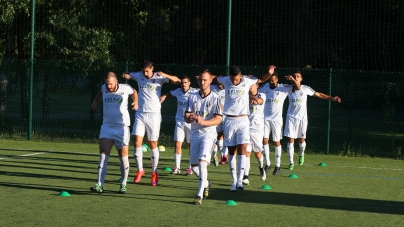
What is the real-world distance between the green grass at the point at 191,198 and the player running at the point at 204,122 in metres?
0.52

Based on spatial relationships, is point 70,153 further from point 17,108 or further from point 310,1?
point 310,1

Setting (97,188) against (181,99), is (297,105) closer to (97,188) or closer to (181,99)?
(181,99)

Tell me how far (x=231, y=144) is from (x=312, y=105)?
22.1 m

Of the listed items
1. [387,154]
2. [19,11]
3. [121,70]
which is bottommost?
[387,154]

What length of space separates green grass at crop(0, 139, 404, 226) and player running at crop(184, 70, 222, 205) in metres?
0.52

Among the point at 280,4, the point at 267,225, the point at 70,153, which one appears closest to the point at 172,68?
the point at 280,4

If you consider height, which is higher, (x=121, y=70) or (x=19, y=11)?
(x=19, y=11)

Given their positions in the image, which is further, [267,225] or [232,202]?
[232,202]

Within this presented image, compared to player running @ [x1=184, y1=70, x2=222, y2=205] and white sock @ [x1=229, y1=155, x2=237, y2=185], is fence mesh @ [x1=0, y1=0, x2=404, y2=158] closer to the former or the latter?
white sock @ [x1=229, y1=155, x2=237, y2=185]

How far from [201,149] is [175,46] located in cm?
1663

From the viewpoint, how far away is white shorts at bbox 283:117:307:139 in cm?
1683

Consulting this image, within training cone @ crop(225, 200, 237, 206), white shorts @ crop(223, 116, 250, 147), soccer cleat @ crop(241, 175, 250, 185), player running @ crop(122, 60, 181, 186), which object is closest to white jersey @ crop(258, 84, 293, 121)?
soccer cleat @ crop(241, 175, 250, 185)

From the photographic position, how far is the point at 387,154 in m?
20.6

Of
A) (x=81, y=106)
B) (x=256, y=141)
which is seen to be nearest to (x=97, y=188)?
(x=256, y=141)
